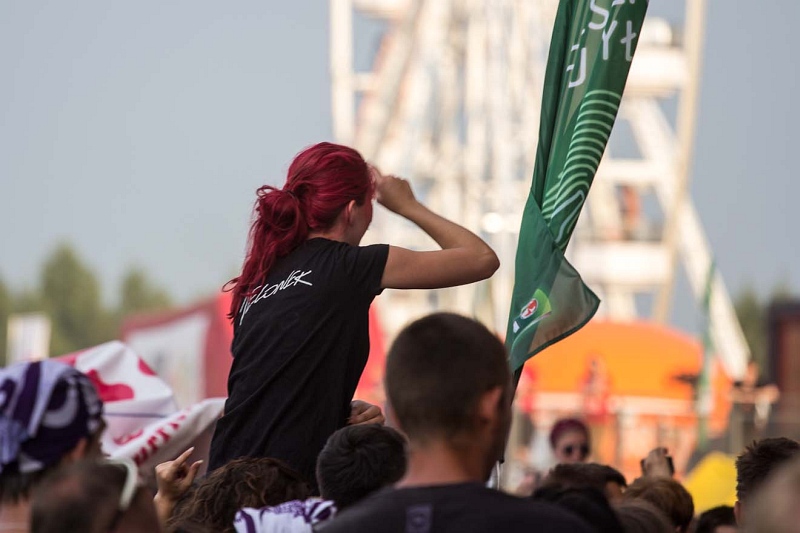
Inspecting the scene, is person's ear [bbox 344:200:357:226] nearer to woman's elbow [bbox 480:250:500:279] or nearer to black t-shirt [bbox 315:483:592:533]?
woman's elbow [bbox 480:250:500:279]

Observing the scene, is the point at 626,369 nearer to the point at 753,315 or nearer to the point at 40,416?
the point at 40,416

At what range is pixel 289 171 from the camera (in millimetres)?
3893

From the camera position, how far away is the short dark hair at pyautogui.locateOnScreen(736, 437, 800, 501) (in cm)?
349

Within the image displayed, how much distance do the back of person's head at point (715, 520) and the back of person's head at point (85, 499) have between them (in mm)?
2692

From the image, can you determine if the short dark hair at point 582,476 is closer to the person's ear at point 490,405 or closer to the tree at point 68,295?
the person's ear at point 490,405

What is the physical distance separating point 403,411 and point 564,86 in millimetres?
1967

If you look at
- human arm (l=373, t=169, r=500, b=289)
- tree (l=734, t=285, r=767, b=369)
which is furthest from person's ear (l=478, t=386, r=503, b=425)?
tree (l=734, t=285, r=767, b=369)

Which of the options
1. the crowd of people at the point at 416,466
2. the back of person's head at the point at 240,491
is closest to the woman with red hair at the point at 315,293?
the back of person's head at the point at 240,491

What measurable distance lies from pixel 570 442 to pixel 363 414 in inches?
124

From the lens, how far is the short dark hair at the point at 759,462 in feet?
11.4

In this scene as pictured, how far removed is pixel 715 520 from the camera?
461 centimetres

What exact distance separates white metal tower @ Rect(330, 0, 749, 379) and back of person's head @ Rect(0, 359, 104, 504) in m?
30.4

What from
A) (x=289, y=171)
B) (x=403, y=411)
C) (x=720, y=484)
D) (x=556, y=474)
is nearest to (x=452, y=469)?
(x=403, y=411)

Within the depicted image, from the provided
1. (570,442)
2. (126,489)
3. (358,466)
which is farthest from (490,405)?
(570,442)
